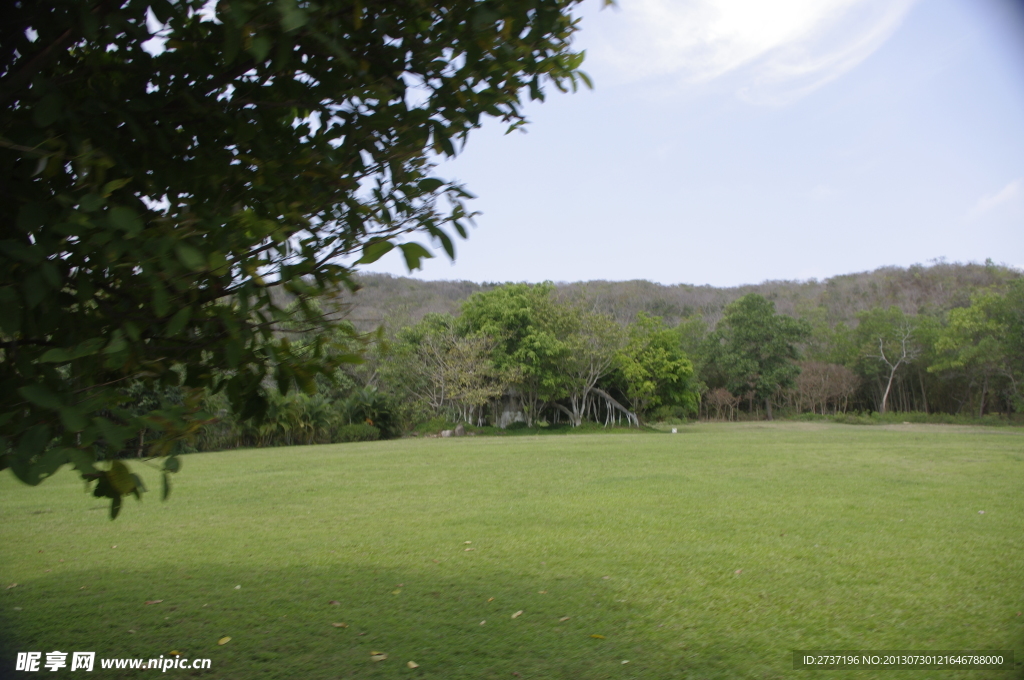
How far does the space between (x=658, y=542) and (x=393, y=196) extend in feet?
12.0

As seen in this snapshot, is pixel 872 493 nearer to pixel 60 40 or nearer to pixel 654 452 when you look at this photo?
pixel 654 452

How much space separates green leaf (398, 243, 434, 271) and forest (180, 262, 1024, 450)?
48.0ft

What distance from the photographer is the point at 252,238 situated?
1.59 metres

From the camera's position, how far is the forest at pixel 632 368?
23.6 metres

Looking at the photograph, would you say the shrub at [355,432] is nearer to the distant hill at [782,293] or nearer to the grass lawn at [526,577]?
the distant hill at [782,293]

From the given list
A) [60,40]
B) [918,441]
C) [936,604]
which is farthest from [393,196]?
[918,441]

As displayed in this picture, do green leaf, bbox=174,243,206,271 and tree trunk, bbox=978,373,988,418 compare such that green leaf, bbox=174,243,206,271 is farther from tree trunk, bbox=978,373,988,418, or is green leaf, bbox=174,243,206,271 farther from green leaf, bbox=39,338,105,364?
tree trunk, bbox=978,373,988,418

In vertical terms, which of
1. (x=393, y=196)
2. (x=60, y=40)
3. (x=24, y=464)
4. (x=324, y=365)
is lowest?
(x=24, y=464)

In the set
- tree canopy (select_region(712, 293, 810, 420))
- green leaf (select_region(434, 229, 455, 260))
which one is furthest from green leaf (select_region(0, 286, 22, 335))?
tree canopy (select_region(712, 293, 810, 420))

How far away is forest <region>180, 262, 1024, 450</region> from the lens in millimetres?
23609

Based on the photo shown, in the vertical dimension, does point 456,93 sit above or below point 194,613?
above

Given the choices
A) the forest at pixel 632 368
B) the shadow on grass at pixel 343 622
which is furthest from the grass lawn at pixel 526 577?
the forest at pixel 632 368

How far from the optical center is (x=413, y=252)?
1.53 m

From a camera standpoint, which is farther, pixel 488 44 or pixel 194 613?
pixel 194 613
